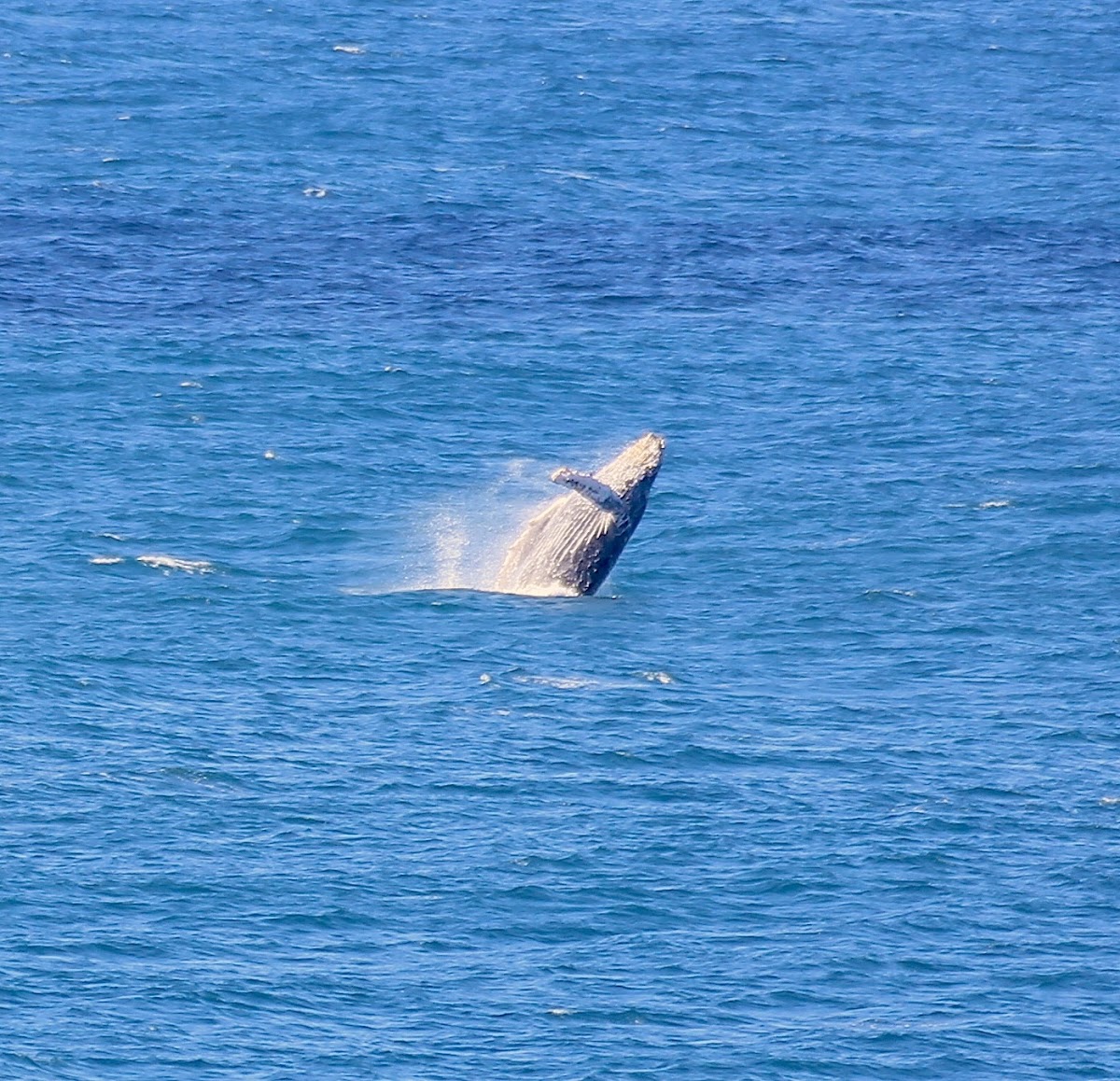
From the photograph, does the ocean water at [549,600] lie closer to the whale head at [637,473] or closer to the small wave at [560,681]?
the small wave at [560,681]

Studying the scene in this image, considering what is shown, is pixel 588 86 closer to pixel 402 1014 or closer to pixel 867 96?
pixel 867 96

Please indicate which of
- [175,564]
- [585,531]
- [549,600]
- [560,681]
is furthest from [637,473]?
[175,564]

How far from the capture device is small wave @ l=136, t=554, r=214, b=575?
265 feet

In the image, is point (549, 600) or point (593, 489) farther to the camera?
point (549, 600)

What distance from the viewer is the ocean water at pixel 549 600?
5703 cm

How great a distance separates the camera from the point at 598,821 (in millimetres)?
64500

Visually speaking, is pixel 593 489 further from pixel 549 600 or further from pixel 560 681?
pixel 549 600

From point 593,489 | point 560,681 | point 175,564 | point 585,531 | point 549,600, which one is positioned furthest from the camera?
point 175,564

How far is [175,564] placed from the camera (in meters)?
81.2

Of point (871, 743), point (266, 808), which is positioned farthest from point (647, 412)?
point (266, 808)

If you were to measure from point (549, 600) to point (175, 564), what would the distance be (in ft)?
40.8

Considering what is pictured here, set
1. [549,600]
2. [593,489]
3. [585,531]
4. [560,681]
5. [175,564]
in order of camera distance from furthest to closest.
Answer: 1. [175,564]
2. [549,600]
3. [585,531]
4. [560,681]
5. [593,489]

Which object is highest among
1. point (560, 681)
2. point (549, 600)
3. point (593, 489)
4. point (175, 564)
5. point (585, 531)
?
point (175, 564)

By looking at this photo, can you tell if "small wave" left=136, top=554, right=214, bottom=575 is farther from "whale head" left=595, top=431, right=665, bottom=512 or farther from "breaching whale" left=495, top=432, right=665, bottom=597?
"whale head" left=595, top=431, right=665, bottom=512
